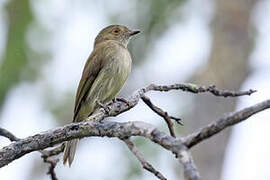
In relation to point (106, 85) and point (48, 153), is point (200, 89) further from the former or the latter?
point (106, 85)

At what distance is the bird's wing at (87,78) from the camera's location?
6012 mm

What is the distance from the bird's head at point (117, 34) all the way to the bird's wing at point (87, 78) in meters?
0.85

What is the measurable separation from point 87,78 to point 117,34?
1269 mm

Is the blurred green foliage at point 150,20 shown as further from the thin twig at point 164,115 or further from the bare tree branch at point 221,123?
the bare tree branch at point 221,123

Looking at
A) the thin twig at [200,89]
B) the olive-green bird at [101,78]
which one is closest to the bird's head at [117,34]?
the olive-green bird at [101,78]

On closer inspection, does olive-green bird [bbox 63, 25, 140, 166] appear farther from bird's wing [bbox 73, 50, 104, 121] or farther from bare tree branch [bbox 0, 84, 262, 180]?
bare tree branch [bbox 0, 84, 262, 180]

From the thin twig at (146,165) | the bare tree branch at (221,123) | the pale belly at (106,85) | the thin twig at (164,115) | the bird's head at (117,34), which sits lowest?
the bare tree branch at (221,123)

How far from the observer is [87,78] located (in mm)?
6184

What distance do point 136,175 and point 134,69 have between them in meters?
1.85

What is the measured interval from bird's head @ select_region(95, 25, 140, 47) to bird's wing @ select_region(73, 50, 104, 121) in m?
0.85

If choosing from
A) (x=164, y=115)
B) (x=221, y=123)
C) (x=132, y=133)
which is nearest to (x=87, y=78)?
(x=164, y=115)

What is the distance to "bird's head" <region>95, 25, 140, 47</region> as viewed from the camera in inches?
283

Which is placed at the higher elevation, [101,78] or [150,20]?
[150,20]

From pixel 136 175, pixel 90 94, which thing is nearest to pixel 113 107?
pixel 90 94
